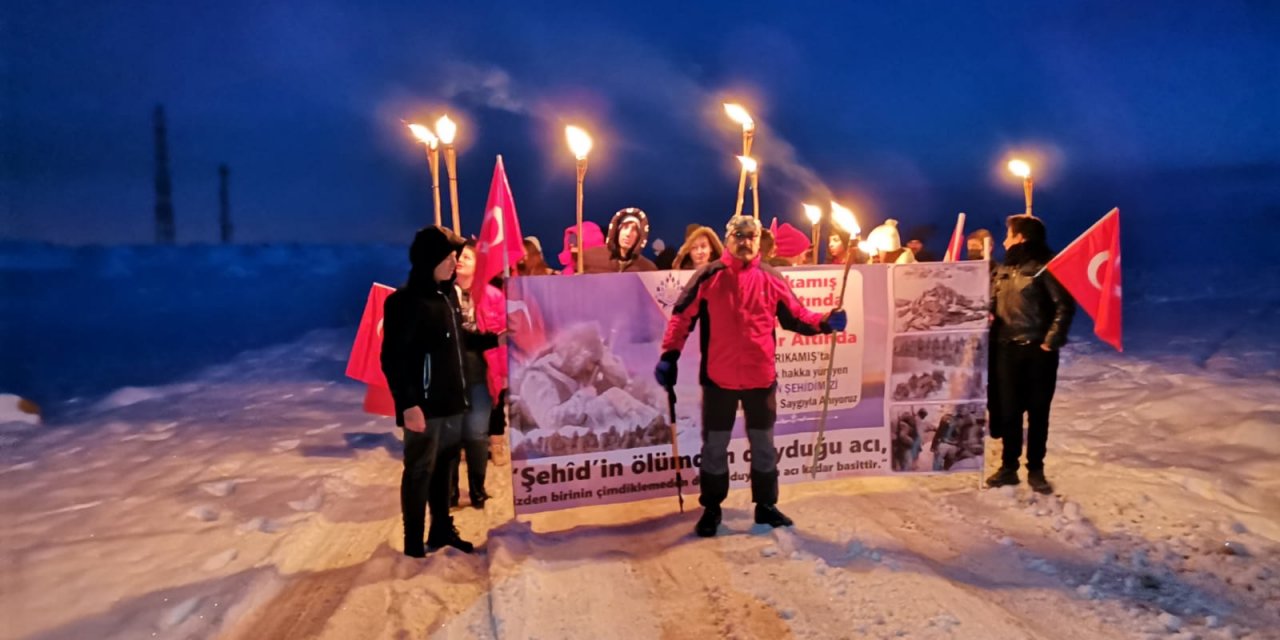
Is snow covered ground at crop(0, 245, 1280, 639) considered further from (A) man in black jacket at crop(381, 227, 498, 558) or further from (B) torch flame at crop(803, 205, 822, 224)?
(B) torch flame at crop(803, 205, 822, 224)

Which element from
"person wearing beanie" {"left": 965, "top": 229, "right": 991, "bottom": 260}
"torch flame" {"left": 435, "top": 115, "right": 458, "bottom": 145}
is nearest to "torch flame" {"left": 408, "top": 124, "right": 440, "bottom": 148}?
"torch flame" {"left": 435, "top": 115, "right": 458, "bottom": 145}

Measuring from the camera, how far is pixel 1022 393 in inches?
225

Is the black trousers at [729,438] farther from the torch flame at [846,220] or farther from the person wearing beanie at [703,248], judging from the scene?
the person wearing beanie at [703,248]

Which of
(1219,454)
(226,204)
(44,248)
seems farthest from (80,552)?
(226,204)

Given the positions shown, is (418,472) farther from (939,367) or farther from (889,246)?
(889,246)

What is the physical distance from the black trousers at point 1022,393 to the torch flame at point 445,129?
4.52 m

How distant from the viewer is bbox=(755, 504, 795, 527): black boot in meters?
5.00

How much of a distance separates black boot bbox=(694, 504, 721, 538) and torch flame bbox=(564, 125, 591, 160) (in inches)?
104

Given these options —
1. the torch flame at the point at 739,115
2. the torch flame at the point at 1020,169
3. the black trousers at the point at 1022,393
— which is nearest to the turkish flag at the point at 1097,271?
the black trousers at the point at 1022,393

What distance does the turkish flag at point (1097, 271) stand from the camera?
222 inches

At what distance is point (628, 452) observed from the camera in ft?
17.3

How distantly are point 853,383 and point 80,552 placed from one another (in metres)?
5.40

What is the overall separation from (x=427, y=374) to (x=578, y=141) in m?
1.99

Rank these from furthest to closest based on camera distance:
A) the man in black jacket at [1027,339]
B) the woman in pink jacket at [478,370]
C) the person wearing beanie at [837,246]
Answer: the person wearing beanie at [837,246], the man in black jacket at [1027,339], the woman in pink jacket at [478,370]
